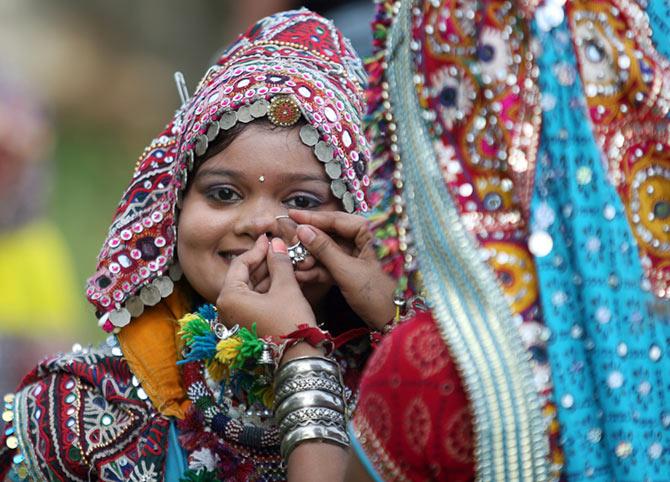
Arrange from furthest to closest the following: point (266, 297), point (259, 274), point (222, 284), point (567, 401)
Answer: point (222, 284), point (259, 274), point (266, 297), point (567, 401)

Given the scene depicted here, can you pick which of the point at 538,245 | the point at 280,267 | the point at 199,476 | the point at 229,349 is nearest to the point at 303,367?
the point at 229,349

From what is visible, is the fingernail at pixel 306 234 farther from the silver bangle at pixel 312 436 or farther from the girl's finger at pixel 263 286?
the silver bangle at pixel 312 436

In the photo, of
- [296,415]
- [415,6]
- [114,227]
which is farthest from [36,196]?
[415,6]

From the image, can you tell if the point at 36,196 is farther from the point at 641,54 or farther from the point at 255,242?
the point at 641,54

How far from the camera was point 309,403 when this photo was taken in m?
2.54

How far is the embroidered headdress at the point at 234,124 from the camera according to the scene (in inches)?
120

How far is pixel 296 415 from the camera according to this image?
2539mm

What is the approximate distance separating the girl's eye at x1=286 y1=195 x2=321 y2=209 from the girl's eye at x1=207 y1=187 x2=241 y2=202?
5.4 inches

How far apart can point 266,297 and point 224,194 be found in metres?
0.36

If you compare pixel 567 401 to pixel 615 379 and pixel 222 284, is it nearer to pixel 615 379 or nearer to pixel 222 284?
pixel 615 379

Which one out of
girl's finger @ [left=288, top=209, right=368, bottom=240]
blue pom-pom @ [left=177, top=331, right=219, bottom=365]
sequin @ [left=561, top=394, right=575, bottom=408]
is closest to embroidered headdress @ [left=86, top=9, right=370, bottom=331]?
girl's finger @ [left=288, top=209, right=368, bottom=240]

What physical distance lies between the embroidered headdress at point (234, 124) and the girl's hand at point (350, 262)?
0.44 feet

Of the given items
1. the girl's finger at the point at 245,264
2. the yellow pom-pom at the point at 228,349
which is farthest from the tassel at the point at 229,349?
the girl's finger at the point at 245,264

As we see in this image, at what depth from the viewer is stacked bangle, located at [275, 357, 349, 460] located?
2.54 metres
